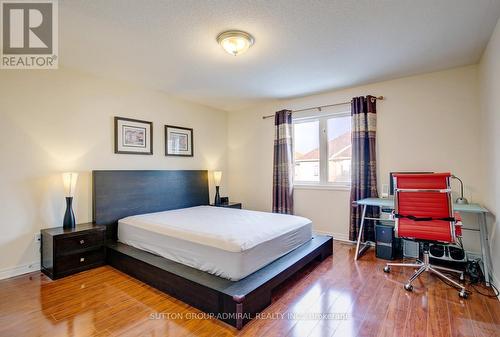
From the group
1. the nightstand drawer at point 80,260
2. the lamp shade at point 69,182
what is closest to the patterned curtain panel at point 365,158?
the nightstand drawer at point 80,260

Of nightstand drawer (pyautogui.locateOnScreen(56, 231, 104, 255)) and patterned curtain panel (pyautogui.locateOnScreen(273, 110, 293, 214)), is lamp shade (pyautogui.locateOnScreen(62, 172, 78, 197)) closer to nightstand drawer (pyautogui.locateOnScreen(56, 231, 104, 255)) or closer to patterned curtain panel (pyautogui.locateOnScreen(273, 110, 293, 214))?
nightstand drawer (pyautogui.locateOnScreen(56, 231, 104, 255))

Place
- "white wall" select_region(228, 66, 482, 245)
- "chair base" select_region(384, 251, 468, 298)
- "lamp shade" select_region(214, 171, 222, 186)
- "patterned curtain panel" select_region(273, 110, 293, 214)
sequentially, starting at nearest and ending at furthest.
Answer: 1. "chair base" select_region(384, 251, 468, 298)
2. "white wall" select_region(228, 66, 482, 245)
3. "patterned curtain panel" select_region(273, 110, 293, 214)
4. "lamp shade" select_region(214, 171, 222, 186)

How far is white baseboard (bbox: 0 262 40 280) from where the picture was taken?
2685 millimetres

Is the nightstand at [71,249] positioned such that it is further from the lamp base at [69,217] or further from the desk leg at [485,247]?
the desk leg at [485,247]

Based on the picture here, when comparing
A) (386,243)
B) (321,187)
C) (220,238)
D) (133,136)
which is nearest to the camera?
(220,238)

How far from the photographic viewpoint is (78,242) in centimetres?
284

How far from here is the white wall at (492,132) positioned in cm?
231

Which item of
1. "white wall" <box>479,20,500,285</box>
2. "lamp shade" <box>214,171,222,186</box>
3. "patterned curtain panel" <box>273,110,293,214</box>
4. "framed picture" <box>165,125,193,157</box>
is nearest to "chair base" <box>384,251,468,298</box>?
"white wall" <box>479,20,500,285</box>

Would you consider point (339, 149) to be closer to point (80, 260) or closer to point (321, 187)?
point (321, 187)

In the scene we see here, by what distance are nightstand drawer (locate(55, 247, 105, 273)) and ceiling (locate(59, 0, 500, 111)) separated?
227cm

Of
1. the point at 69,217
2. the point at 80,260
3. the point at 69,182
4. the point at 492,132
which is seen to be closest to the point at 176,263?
the point at 80,260

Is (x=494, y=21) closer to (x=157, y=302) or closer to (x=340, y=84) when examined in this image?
(x=340, y=84)

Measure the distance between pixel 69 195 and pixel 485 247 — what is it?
4609mm

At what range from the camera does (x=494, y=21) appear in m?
2.23
